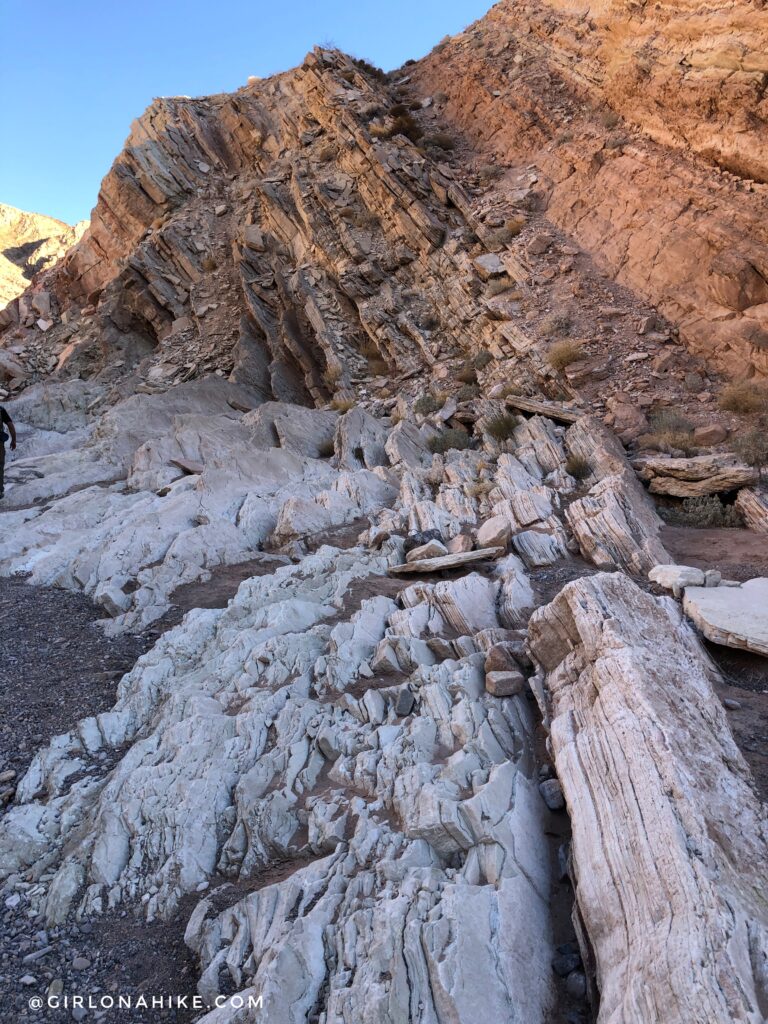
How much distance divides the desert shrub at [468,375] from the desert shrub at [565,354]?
2382 mm

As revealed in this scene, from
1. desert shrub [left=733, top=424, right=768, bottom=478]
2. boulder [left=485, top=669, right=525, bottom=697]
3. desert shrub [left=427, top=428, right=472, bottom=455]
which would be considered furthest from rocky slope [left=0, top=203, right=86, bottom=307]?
boulder [left=485, top=669, right=525, bottom=697]

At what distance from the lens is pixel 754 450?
33.7ft

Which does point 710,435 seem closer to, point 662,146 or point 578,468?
Answer: point 578,468

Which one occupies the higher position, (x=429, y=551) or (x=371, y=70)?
(x=371, y=70)

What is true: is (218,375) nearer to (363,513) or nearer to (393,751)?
(363,513)

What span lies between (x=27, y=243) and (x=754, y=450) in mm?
46408

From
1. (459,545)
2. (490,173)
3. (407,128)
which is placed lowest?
(459,545)

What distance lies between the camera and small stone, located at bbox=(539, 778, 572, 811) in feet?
13.7

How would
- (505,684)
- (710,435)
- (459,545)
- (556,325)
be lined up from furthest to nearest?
(556,325), (710,435), (459,545), (505,684)

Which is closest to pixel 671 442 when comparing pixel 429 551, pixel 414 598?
pixel 429 551

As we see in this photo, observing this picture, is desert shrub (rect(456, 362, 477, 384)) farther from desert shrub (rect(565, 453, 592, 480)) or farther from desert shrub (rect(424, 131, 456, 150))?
desert shrub (rect(424, 131, 456, 150))

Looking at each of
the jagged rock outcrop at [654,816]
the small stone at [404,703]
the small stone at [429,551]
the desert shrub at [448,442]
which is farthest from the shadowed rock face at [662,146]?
the small stone at [404,703]

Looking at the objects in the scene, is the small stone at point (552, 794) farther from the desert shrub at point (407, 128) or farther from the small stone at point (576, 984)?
the desert shrub at point (407, 128)

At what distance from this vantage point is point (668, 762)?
12.0 ft
